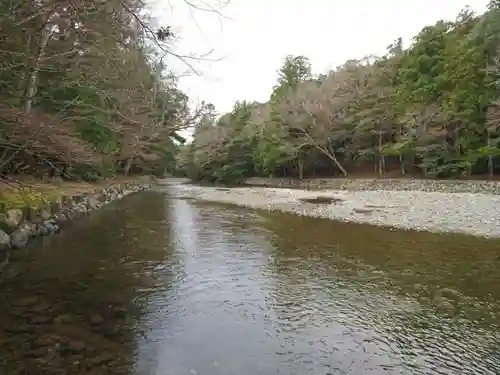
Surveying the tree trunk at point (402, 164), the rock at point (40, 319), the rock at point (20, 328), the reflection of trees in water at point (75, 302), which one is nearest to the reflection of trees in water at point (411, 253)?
the reflection of trees in water at point (75, 302)

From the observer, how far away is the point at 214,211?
48.5 ft

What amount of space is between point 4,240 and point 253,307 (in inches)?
217

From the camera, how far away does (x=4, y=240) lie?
24.8 feet

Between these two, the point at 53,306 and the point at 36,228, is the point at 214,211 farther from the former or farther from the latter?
the point at 53,306

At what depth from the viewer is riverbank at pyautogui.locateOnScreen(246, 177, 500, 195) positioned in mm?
18859

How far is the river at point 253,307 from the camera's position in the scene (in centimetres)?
345

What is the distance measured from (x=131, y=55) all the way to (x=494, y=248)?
7535 millimetres

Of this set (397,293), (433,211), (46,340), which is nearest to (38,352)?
(46,340)

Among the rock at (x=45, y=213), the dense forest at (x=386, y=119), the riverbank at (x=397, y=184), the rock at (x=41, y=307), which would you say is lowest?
the rock at (x=41, y=307)

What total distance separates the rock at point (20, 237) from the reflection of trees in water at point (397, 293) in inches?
201

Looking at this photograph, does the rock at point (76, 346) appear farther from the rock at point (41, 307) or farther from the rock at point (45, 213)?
the rock at point (45, 213)

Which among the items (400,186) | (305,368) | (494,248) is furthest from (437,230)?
(400,186)

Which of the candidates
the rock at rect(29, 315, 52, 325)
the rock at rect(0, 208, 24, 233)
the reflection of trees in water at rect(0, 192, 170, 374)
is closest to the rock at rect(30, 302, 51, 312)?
the reflection of trees in water at rect(0, 192, 170, 374)

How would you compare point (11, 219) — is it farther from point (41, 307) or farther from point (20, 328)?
point (20, 328)
